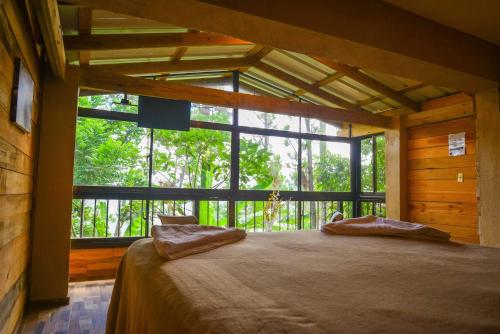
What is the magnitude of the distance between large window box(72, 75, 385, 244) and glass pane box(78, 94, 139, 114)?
12 millimetres

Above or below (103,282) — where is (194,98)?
above

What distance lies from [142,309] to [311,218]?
4474 mm

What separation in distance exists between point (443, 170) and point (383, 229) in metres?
2.58

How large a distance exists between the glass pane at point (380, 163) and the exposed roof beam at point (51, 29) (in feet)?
14.3

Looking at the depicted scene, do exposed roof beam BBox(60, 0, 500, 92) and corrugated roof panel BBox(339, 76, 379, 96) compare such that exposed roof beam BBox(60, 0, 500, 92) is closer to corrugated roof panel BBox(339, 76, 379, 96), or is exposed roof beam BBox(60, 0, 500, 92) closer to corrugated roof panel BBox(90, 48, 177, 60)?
corrugated roof panel BBox(339, 76, 379, 96)

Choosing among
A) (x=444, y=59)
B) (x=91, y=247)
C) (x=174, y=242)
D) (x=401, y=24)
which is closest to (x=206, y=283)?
(x=174, y=242)

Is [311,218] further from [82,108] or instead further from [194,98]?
[82,108]

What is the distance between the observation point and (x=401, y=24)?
2.05m

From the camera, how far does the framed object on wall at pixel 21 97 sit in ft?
5.40

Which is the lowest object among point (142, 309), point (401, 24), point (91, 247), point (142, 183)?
point (91, 247)

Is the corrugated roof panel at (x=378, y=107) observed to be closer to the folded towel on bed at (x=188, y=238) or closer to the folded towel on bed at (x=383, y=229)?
the folded towel on bed at (x=383, y=229)

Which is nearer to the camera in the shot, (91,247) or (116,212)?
(91,247)

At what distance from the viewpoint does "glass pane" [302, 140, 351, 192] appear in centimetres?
521

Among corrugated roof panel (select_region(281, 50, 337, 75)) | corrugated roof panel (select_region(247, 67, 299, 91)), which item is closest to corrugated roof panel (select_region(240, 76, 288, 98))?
corrugated roof panel (select_region(247, 67, 299, 91))
